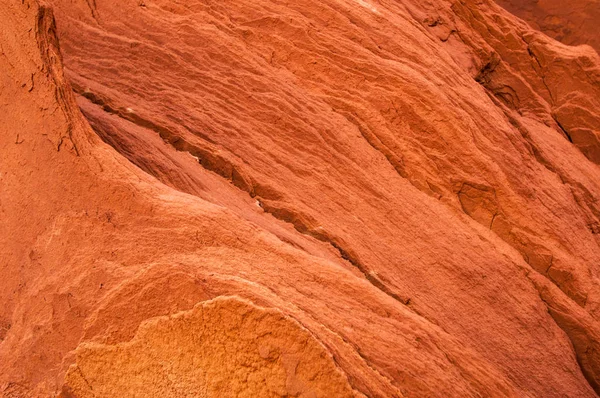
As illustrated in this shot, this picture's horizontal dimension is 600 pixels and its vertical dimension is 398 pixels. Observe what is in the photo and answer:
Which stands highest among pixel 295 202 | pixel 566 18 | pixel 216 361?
pixel 566 18


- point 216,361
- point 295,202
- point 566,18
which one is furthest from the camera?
point 566,18

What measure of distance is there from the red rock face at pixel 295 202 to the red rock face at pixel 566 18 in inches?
128

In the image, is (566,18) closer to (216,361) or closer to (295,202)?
(295,202)

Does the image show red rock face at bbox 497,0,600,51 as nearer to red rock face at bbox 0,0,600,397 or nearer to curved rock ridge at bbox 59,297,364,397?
red rock face at bbox 0,0,600,397

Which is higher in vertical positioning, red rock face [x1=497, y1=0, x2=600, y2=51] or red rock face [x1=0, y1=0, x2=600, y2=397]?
red rock face [x1=497, y1=0, x2=600, y2=51]

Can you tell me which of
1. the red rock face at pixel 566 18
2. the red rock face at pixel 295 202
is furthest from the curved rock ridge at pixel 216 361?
the red rock face at pixel 566 18

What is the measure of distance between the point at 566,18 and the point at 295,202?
886cm

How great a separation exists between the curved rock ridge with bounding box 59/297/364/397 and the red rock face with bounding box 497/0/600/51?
34.5 feet

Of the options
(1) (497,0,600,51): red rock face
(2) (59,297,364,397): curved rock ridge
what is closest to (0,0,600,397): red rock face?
(2) (59,297,364,397): curved rock ridge

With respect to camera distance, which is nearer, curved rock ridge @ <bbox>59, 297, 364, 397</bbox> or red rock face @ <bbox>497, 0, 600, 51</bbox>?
curved rock ridge @ <bbox>59, 297, 364, 397</bbox>

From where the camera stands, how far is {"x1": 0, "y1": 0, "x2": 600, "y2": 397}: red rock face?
2.81m

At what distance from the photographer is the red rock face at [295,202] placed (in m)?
2.81

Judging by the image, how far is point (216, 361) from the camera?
8.70 ft

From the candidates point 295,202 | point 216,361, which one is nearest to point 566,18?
point 295,202
